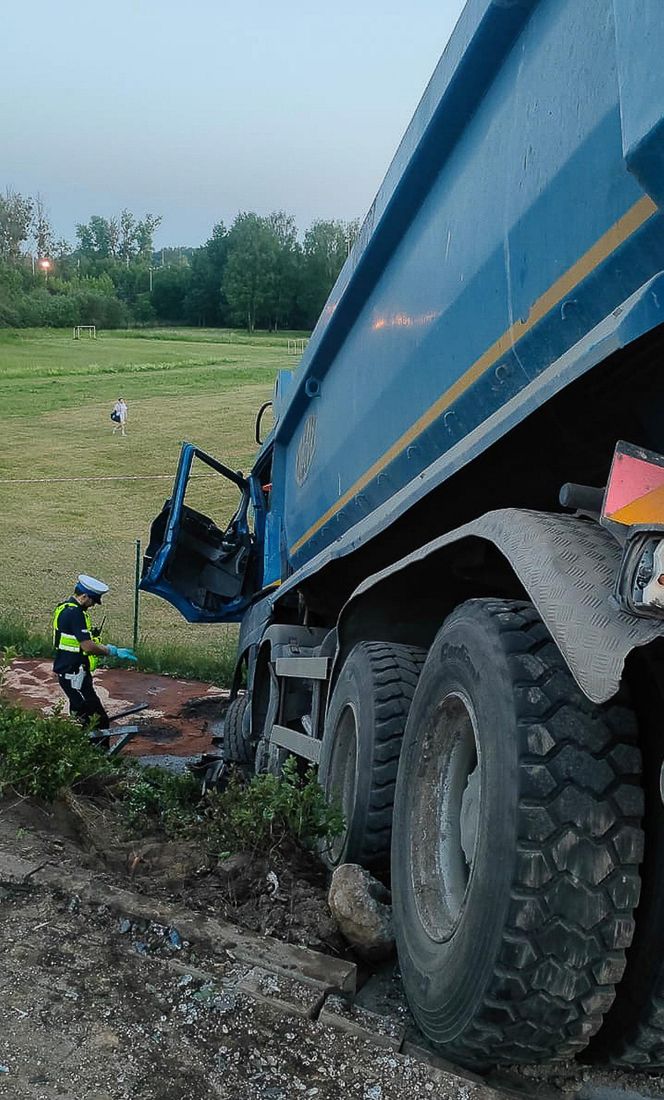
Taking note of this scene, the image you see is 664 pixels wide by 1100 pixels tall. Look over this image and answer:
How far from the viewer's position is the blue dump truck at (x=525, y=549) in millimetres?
1750

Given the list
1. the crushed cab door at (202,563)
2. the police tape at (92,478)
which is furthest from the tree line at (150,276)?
the crushed cab door at (202,563)

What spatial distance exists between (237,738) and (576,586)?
5.18 m

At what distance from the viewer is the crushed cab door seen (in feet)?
26.1

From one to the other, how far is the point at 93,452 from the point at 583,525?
2608 centimetres

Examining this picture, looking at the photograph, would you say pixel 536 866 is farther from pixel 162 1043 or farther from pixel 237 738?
pixel 237 738

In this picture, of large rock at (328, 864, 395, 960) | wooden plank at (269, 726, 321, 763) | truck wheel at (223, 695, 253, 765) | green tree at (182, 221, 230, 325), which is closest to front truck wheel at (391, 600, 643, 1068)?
large rock at (328, 864, 395, 960)

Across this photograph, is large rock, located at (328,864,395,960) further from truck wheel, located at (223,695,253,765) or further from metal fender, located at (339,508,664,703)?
truck wheel, located at (223,695,253,765)

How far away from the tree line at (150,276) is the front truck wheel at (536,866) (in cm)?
3518

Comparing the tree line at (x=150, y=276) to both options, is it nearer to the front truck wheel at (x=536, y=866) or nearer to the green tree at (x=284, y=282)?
the green tree at (x=284, y=282)

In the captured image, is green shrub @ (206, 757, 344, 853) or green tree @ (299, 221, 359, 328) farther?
green tree @ (299, 221, 359, 328)

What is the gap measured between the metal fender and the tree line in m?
35.0

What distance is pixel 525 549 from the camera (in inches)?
77.9

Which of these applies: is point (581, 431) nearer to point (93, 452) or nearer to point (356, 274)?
point (356, 274)

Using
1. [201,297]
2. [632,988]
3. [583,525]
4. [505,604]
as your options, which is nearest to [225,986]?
[632,988]
